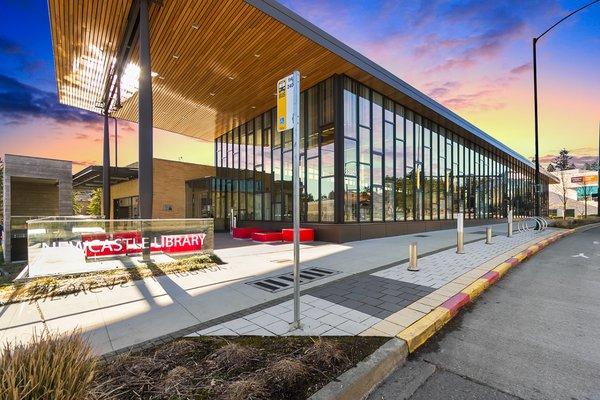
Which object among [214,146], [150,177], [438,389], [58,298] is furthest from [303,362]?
[214,146]

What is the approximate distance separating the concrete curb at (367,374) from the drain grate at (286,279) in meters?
2.96

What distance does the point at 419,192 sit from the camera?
19.3m

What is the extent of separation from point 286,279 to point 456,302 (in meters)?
3.44

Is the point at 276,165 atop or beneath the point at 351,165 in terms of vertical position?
atop

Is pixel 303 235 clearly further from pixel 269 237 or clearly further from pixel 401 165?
pixel 401 165

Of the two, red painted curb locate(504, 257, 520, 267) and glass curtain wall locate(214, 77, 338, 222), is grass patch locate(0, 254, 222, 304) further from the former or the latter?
red painted curb locate(504, 257, 520, 267)

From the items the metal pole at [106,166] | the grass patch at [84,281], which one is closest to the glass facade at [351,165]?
the metal pole at [106,166]

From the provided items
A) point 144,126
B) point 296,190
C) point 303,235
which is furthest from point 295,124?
point 303,235

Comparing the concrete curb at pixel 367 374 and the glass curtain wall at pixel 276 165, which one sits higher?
the glass curtain wall at pixel 276 165

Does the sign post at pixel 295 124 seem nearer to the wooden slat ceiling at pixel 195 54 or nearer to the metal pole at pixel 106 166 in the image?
the wooden slat ceiling at pixel 195 54

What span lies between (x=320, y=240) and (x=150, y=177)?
8.03m

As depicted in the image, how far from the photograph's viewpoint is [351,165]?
15234 millimetres

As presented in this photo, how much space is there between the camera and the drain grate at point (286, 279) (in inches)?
Result: 249

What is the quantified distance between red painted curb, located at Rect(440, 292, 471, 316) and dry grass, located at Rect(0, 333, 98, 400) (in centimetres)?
467
